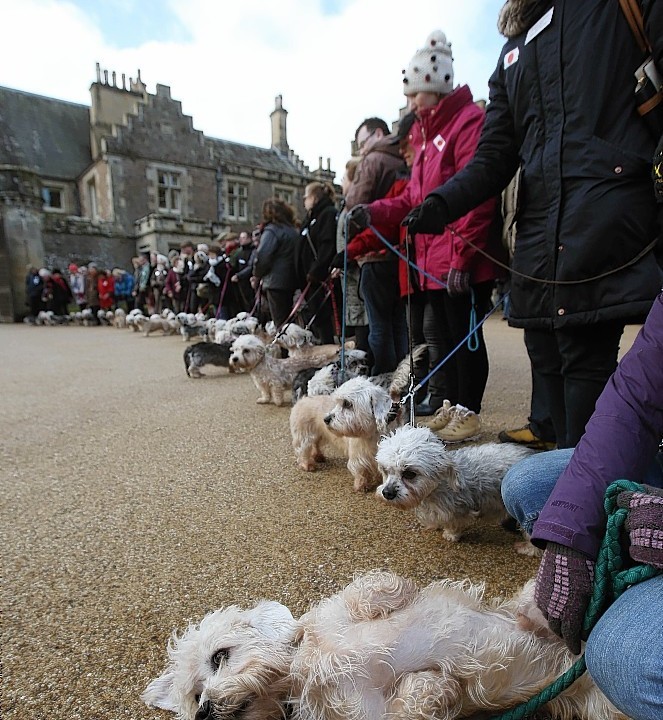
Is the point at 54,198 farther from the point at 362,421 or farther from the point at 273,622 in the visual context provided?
the point at 273,622

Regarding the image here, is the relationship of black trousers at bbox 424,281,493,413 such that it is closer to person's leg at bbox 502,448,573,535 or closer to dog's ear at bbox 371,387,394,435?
dog's ear at bbox 371,387,394,435

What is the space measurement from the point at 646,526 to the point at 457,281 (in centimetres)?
238

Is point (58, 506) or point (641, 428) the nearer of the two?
point (641, 428)

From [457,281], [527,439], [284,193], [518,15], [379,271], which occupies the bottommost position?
[527,439]

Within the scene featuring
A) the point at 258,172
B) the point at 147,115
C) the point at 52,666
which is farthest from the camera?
the point at 258,172

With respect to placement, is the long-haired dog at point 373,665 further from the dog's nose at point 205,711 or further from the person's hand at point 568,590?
the person's hand at point 568,590

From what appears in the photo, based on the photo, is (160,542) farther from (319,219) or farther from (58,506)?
(319,219)

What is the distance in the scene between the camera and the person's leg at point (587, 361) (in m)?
1.99

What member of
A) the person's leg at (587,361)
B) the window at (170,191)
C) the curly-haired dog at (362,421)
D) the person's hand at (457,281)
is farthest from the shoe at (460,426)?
the window at (170,191)

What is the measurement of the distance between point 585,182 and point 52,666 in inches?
103

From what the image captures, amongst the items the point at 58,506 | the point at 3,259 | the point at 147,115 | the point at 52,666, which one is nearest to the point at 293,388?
the point at 58,506

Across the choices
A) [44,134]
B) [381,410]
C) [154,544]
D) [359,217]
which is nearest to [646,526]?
[381,410]

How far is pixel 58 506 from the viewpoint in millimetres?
2809

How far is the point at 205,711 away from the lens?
44.6 inches
